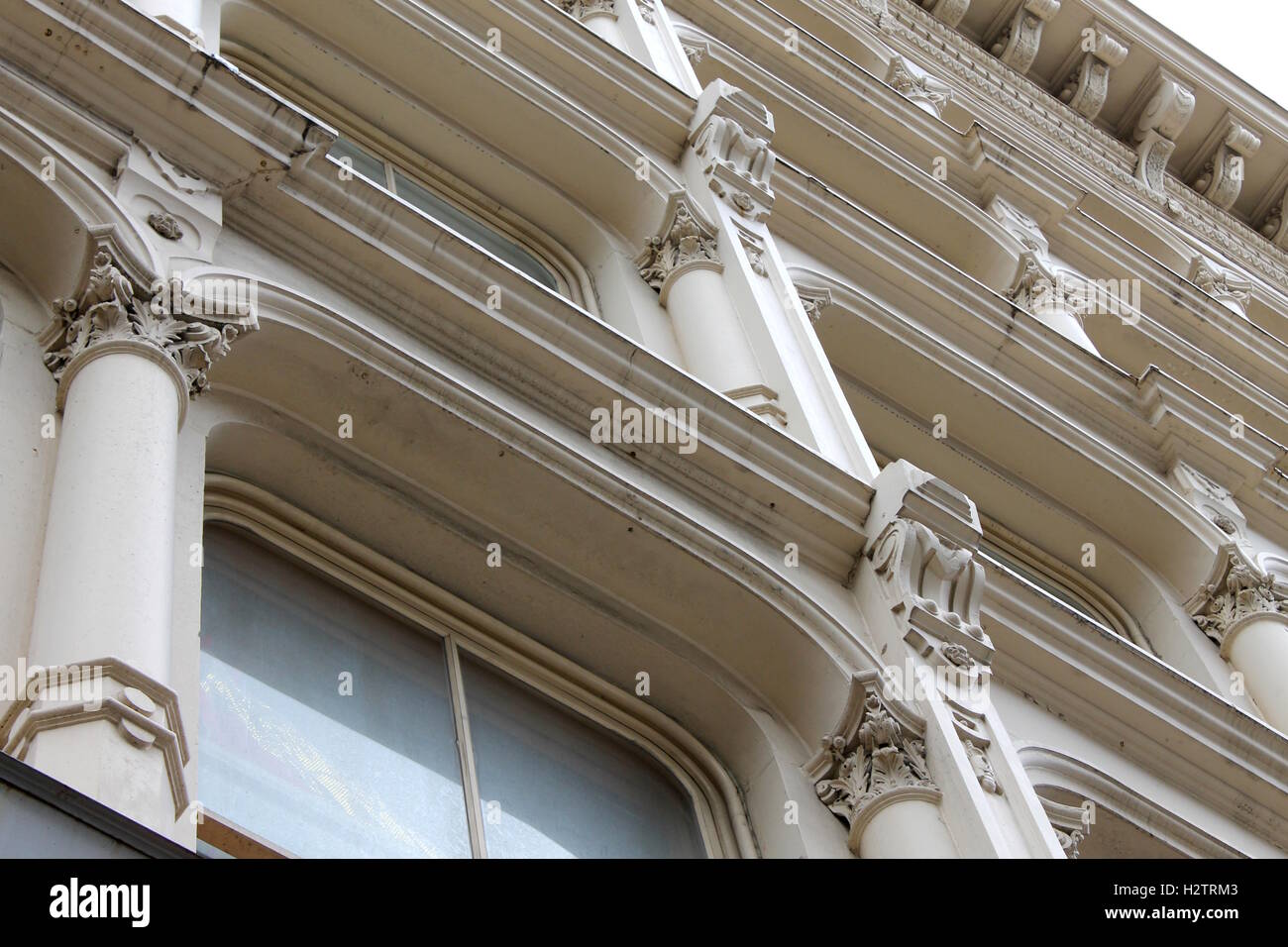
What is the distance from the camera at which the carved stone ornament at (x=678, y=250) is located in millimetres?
11164

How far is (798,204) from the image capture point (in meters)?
13.2

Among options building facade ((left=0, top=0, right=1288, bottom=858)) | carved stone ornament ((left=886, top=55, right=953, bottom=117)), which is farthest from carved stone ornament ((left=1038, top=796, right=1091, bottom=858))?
carved stone ornament ((left=886, top=55, right=953, bottom=117))

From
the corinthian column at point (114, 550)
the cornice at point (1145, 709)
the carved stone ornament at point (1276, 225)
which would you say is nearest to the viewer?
the corinthian column at point (114, 550)

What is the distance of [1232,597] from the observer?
13.0 metres

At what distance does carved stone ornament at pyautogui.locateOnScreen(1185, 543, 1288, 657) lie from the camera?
502 inches

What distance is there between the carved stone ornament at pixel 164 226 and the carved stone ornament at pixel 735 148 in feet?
16.6

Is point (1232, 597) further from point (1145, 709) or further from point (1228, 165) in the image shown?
point (1228, 165)

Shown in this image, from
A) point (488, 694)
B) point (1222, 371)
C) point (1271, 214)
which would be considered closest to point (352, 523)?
point (488, 694)

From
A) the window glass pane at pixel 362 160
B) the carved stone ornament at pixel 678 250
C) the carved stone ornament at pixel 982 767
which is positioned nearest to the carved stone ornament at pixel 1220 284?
the carved stone ornament at pixel 678 250

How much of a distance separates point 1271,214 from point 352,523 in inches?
751

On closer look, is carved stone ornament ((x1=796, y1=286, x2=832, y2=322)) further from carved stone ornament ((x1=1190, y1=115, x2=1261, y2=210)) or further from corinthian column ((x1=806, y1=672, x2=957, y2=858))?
carved stone ornament ((x1=1190, y1=115, x2=1261, y2=210))

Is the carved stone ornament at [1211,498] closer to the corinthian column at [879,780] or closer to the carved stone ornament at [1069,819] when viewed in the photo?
the carved stone ornament at [1069,819]

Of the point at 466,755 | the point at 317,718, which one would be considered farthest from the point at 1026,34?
the point at 317,718
